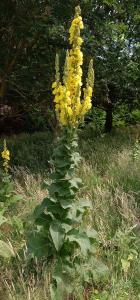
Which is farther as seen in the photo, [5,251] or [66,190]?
[5,251]

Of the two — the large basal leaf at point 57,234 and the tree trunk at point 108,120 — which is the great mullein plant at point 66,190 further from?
the tree trunk at point 108,120

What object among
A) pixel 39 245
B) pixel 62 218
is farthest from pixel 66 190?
pixel 39 245

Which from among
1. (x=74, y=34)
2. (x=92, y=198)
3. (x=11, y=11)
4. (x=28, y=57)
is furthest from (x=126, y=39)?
(x=74, y=34)

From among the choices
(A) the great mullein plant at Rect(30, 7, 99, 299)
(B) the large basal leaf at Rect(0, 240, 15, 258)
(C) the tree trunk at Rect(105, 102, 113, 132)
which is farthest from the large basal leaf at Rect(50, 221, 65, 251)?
(C) the tree trunk at Rect(105, 102, 113, 132)

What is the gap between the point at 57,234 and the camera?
3855 millimetres

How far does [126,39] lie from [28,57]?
279 centimetres

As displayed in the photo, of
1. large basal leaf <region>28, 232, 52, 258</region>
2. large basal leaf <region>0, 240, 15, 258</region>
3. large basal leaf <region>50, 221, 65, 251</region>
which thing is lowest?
large basal leaf <region>0, 240, 15, 258</region>

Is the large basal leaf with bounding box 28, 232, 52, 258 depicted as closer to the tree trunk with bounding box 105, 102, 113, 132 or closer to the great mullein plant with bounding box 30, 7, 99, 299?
the great mullein plant with bounding box 30, 7, 99, 299

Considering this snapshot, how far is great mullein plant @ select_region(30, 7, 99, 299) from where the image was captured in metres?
3.85

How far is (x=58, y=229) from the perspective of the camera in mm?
3893

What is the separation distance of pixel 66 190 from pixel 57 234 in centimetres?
37

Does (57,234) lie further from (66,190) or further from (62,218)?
(66,190)

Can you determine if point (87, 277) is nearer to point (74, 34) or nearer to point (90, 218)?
point (90, 218)

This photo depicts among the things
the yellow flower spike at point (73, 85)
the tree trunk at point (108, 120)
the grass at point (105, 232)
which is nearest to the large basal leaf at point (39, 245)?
the grass at point (105, 232)
